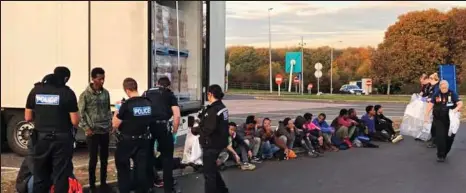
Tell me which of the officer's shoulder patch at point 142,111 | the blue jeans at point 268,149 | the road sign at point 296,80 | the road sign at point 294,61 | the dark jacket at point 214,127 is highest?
the road sign at point 294,61

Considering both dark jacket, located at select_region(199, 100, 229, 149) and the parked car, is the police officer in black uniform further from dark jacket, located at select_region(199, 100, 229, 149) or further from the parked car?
the parked car

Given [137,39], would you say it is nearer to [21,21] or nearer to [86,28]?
[86,28]

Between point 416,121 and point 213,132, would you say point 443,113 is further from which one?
point 213,132

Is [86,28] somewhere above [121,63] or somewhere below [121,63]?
above

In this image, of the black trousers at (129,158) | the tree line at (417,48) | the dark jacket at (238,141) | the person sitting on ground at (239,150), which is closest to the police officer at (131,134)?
the black trousers at (129,158)

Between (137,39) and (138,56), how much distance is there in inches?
10.2

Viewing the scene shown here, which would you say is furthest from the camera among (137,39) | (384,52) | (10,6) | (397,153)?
(384,52)

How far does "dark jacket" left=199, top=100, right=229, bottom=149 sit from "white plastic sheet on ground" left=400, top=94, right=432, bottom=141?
305 inches

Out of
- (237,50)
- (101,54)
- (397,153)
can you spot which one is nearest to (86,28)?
(101,54)

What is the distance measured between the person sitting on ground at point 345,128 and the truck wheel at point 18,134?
6132 mm

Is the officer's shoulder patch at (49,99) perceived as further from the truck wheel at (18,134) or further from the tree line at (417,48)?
the tree line at (417,48)

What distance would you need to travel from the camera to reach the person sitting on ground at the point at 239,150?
8.97 m

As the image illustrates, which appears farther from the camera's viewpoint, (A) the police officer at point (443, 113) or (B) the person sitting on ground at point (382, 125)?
(B) the person sitting on ground at point (382, 125)

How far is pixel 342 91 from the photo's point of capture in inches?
2472
